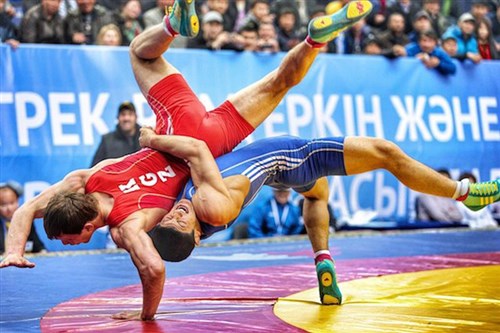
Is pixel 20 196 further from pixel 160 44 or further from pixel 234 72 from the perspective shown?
pixel 160 44

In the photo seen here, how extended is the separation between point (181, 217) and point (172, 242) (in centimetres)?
13

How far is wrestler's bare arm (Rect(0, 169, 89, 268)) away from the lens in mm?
4273

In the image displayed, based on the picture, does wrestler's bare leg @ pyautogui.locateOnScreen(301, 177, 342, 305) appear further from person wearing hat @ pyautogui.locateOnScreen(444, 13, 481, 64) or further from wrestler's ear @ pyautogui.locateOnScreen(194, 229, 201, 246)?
person wearing hat @ pyautogui.locateOnScreen(444, 13, 481, 64)

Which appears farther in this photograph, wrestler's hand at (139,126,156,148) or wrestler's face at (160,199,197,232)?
wrestler's hand at (139,126,156,148)

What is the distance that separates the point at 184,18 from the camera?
480cm

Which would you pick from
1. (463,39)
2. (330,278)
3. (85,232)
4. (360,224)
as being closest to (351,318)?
(330,278)

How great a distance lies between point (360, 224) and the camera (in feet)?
28.7

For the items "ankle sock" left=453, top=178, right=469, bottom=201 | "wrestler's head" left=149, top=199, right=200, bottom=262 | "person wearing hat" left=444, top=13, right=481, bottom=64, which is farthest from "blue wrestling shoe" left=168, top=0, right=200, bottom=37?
"person wearing hat" left=444, top=13, right=481, bottom=64

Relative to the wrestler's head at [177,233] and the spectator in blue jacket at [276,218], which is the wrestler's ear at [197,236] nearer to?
the wrestler's head at [177,233]

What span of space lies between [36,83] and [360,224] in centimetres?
324

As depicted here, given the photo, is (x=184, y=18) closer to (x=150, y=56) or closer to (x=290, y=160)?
(x=150, y=56)

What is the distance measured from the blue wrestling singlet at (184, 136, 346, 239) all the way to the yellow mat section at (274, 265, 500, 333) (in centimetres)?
63

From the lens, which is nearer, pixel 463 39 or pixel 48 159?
pixel 48 159

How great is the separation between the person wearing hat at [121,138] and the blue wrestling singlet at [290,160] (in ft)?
10.3
